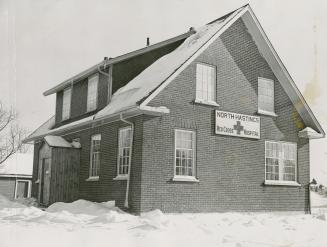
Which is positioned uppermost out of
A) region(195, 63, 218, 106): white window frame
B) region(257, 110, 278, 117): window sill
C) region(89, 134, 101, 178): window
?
region(195, 63, 218, 106): white window frame

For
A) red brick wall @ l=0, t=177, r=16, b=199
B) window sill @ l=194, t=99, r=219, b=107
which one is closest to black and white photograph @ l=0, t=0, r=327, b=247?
window sill @ l=194, t=99, r=219, b=107

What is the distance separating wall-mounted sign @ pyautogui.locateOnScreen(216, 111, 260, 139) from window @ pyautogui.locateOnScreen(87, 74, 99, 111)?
5867 mm

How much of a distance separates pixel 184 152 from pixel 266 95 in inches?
191

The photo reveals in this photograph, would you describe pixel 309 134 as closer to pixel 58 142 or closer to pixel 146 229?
pixel 146 229

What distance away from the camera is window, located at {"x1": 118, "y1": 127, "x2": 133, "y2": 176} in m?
16.4

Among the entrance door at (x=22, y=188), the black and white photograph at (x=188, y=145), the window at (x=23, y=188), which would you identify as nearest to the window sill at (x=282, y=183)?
the black and white photograph at (x=188, y=145)

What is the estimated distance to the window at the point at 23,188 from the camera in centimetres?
3753

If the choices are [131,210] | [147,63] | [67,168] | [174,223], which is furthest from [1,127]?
[174,223]

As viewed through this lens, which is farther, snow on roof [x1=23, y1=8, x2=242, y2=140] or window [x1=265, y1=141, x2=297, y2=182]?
window [x1=265, y1=141, x2=297, y2=182]

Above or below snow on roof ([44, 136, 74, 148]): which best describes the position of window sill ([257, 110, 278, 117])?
above

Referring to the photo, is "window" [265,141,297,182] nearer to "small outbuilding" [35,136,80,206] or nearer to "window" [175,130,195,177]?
"window" [175,130,195,177]

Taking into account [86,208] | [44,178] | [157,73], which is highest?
[157,73]

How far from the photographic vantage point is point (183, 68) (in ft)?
53.0

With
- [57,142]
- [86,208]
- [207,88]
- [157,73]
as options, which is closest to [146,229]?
[86,208]
